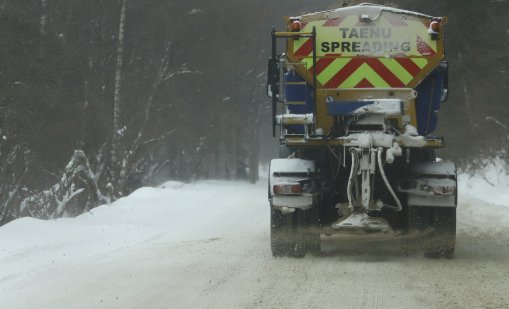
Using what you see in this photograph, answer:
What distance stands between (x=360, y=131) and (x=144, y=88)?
24.6 m

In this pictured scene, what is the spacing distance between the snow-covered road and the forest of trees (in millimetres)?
4358

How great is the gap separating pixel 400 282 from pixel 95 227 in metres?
5.74

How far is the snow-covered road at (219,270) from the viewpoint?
629cm

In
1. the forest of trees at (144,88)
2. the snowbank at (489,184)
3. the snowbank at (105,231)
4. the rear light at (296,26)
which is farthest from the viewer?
the forest of trees at (144,88)

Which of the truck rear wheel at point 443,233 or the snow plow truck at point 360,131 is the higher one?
the snow plow truck at point 360,131

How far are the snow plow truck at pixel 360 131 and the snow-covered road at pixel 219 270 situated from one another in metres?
0.42

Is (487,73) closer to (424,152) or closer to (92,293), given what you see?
(424,152)

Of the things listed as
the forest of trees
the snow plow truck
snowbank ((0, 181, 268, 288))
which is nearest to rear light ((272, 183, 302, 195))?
the snow plow truck

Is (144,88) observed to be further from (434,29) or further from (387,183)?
(387,183)

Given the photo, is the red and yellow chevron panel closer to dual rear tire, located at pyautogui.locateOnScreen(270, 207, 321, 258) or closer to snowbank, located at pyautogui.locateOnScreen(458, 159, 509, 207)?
dual rear tire, located at pyautogui.locateOnScreen(270, 207, 321, 258)

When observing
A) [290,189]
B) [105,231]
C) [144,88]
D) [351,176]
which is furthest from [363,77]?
[144,88]

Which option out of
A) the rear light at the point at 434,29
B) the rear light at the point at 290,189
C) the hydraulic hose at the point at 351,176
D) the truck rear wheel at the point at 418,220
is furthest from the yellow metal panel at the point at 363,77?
the truck rear wheel at the point at 418,220

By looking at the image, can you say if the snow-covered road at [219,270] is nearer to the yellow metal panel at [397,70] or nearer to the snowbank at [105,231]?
the snowbank at [105,231]

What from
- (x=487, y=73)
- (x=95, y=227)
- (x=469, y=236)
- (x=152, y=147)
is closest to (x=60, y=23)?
(x=152, y=147)
